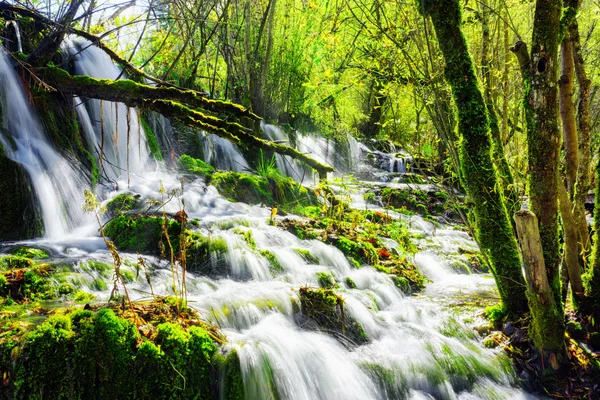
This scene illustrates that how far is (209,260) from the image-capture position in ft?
16.9

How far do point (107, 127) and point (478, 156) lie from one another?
22.4ft

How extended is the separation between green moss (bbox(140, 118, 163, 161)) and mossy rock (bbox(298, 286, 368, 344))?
5.99 metres

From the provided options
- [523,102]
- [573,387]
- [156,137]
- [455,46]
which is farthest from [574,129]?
[156,137]

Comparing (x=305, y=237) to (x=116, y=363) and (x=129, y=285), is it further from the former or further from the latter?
(x=116, y=363)

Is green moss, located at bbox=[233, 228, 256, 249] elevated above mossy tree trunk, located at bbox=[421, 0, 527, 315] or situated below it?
below

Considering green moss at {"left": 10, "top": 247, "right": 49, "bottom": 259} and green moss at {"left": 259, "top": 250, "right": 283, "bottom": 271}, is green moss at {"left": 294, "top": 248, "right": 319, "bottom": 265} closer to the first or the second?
green moss at {"left": 259, "top": 250, "right": 283, "bottom": 271}

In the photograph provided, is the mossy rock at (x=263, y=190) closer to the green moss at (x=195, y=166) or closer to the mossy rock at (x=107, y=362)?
the green moss at (x=195, y=166)

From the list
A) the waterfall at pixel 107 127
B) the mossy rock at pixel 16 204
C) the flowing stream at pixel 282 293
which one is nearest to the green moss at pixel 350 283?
the flowing stream at pixel 282 293

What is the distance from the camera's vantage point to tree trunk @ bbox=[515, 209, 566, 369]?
3.29 meters

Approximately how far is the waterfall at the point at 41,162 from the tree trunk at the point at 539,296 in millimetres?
5359

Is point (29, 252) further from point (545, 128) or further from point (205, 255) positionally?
point (545, 128)

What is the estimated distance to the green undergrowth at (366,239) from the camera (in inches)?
241

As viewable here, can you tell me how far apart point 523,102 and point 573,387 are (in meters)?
2.36

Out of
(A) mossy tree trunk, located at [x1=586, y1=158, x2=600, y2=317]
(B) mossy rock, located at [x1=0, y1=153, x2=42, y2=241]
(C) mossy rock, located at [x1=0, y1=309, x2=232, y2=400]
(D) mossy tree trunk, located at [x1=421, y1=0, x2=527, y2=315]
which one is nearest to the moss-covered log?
(B) mossy rock, located at [x1=0, y1=153, x2=42, y2=241]
